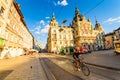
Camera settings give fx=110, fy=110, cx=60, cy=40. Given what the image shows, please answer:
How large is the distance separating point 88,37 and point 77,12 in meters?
22.9

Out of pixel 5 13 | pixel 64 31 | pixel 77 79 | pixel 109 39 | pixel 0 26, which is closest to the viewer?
pixel 77 79

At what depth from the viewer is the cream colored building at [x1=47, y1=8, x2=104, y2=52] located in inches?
3228

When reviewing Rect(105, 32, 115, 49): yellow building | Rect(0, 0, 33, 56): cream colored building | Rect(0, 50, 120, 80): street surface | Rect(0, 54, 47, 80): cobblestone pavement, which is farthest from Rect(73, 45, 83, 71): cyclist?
Rect(105, 32, 115, 49): yellow building

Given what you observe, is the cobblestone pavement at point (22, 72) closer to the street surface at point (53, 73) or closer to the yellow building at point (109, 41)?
the street surface at point (53, 73)

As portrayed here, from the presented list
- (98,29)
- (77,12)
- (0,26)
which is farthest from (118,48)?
(98,29)

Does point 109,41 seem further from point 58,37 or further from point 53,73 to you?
point 53,73

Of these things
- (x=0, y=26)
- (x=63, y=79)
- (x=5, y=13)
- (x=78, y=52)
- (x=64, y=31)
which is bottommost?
(x=63, y=79)

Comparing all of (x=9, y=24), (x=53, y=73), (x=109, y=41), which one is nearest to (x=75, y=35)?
(x=109, y=41)

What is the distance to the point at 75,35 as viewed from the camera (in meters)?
87.8

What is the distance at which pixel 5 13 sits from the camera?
75.4 feet

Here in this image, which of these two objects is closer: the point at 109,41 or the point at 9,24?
the point at 9,24

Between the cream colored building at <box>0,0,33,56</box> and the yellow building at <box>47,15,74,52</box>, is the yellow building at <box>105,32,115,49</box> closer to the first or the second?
the yellow building at <box>47,15,74,52</box>

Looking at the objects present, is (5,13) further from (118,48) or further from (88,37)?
(88,37)

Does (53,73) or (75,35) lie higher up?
(75,35)
